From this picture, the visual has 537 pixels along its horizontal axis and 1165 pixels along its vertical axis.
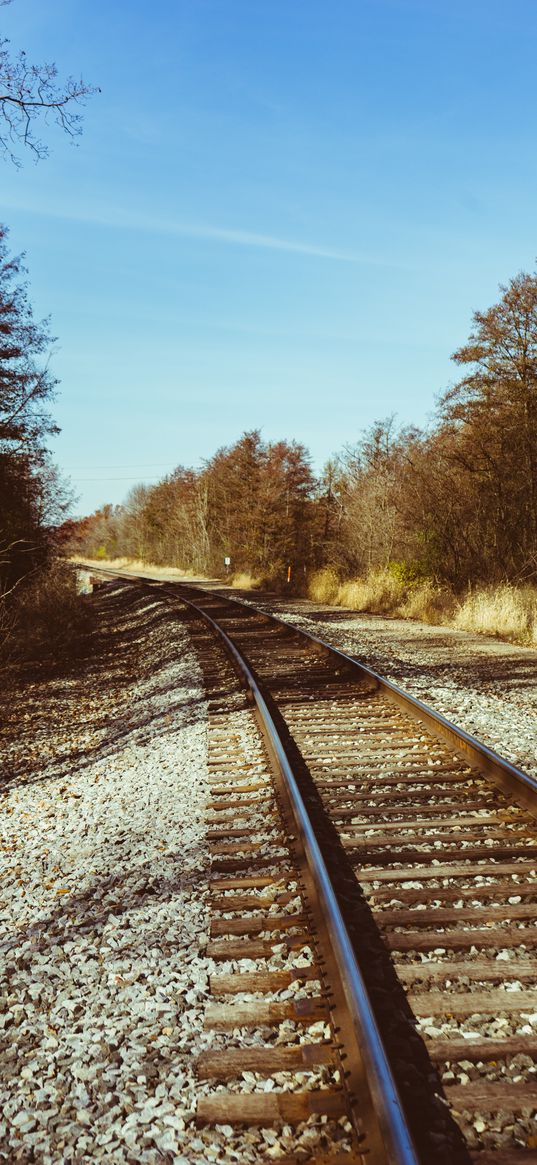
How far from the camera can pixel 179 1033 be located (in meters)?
2.78

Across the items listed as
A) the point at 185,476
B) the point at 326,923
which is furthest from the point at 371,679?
the point at 185,476

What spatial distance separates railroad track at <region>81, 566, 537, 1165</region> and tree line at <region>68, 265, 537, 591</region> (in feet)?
40.5

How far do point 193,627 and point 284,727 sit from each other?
30.6ft

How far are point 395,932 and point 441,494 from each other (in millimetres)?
17078

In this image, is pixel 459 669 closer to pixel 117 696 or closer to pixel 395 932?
pixel 117 696

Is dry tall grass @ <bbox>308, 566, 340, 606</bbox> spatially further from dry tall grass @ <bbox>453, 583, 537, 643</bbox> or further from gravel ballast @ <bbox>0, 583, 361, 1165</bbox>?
gravel ballast @ <bbox>0, 583, 361, 1165</bbox>

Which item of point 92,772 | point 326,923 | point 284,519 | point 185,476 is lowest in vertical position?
point 92,772

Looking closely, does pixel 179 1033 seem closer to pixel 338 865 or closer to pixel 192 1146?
pixel 192 1146

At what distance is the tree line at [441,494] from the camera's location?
17.5 meters

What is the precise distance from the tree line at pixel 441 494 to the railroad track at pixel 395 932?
12357mm

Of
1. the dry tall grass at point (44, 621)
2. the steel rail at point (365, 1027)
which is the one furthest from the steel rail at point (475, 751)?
the dry tall grass at point (44, 621)

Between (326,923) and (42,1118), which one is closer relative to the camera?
(42,1118)

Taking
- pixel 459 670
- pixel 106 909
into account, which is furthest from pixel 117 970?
pixel 459 670

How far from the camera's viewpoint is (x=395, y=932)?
337 cm
